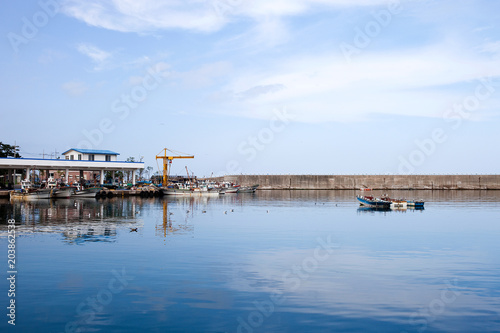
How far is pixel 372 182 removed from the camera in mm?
136625

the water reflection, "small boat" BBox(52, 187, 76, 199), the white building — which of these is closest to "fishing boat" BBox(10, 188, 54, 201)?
"small boat" BBox(52, 187, 76, 199)

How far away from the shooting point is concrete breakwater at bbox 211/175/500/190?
5261 inches

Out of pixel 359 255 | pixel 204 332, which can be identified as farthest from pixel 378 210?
pixel 204 332

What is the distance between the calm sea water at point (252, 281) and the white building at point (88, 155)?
5613cm

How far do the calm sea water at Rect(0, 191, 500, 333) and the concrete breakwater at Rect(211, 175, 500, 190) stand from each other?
106 metres

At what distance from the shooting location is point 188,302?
14.1 metres

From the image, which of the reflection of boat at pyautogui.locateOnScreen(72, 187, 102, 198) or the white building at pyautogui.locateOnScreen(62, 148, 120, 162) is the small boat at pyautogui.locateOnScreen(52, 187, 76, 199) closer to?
the reflection of boat at pyautogui.locateOnScreen(72, 187, 102, 198)

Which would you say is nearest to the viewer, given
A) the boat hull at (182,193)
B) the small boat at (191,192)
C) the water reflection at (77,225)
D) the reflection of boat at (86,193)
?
the water reflection at (77,225)

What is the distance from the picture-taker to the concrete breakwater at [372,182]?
133625mm

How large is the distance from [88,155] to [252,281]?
76.1m

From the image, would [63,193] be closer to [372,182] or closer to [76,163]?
[76,163]

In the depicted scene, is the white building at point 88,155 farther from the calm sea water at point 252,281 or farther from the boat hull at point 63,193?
the calm sea water at point 252,281

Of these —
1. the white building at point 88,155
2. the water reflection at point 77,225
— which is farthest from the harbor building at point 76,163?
the water reflection at point 77,225

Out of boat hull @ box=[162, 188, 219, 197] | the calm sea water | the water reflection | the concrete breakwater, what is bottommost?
the calm sea water
